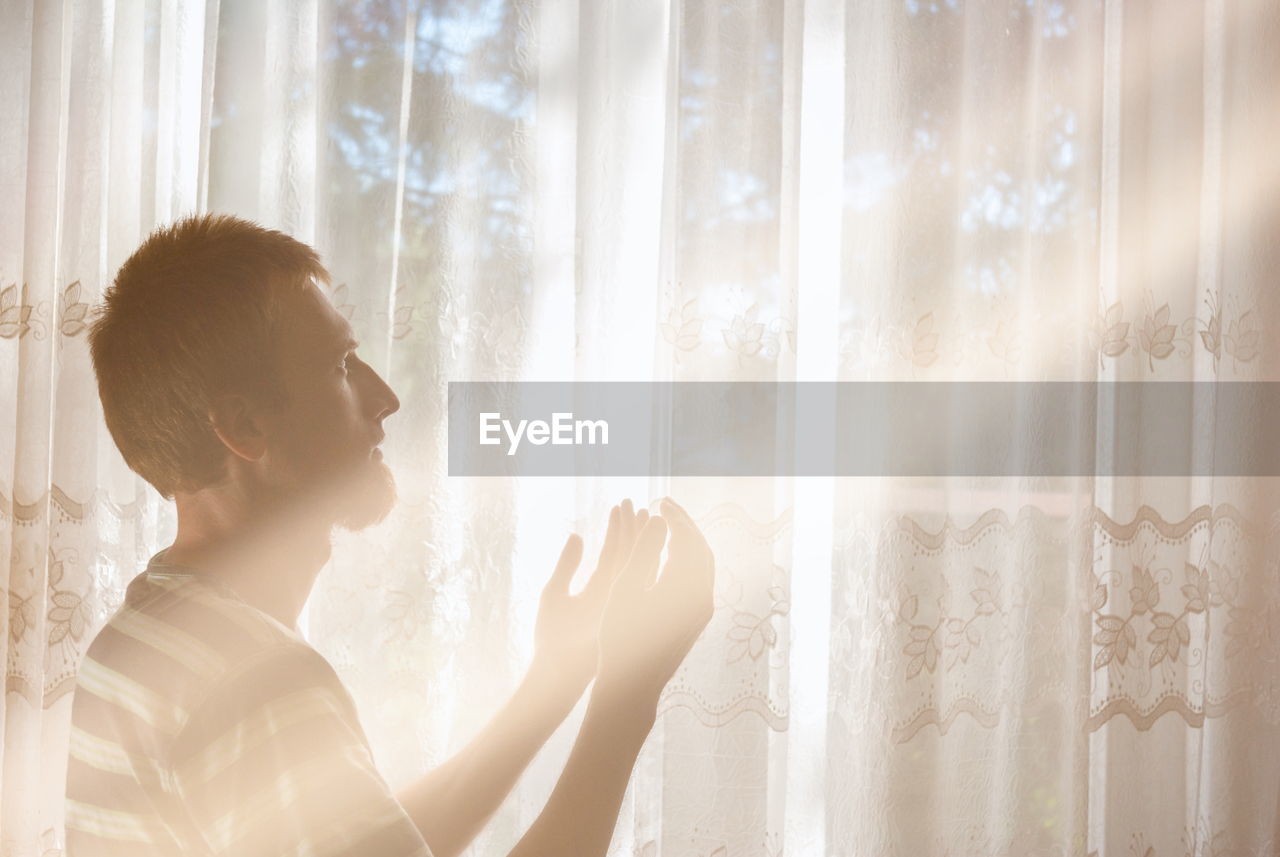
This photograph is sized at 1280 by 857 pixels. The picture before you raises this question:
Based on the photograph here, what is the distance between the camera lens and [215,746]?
0.61m

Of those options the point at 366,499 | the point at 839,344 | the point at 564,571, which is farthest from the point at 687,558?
the point at 839,344

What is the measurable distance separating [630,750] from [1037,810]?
0.75 meters

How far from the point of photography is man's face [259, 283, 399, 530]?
790mm

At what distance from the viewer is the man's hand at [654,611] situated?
30.0 inches

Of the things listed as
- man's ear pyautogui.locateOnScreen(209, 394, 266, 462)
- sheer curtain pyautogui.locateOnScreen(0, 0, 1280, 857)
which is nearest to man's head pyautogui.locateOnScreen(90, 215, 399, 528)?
man's ear pyautogui.locateOnScreen(209, 394, 266, 462)

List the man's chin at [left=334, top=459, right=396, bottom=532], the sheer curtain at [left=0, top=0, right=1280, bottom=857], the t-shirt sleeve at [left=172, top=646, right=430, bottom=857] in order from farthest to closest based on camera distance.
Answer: the sheer curtain at [left=0, top=0, right=1280, bottom=857] < the man's chin at [left=334, top=459, right=396, bottom=532] < the t-shirt sleeve at [left=172, top=646, right=430, bottom=857]

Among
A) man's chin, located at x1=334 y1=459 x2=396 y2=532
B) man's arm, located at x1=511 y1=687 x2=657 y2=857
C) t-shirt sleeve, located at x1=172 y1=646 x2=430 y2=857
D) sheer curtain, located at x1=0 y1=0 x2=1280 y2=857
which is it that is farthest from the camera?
sheer curtain, located at x1=0 y1=0 x2=1280 y2=857

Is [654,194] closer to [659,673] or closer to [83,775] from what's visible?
[659,673]

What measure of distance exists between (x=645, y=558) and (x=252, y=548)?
13.0 inches

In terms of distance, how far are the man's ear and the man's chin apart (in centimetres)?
9

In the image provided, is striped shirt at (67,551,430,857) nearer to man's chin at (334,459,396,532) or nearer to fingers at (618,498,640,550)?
man's chin at (334,459,396,532)

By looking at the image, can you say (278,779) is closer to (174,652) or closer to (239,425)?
(174,652)

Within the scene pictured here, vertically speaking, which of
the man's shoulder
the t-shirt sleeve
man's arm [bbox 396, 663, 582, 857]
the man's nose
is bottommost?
man's arm [bbox 396, 663, 582, 857]

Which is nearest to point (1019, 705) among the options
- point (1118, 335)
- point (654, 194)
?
point (1118, 335)
